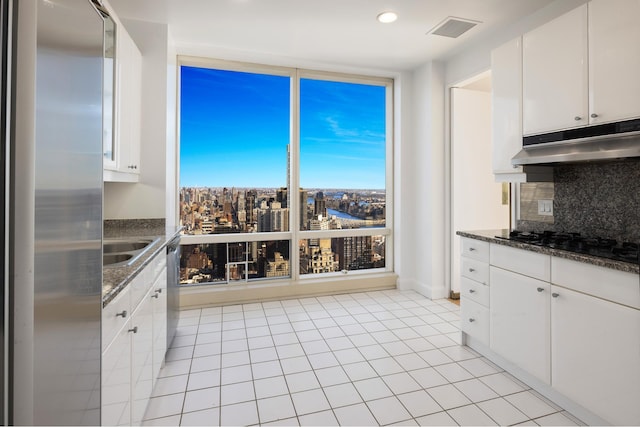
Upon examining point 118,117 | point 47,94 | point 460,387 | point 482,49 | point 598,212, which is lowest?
point 460,387

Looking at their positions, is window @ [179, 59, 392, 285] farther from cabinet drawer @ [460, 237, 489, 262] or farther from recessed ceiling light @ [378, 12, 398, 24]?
cabinet drawer @ [460, 237, 489, 262]

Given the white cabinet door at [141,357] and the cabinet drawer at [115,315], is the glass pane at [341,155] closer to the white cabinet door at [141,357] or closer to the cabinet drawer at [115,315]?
the white cabinet door at [141,357]

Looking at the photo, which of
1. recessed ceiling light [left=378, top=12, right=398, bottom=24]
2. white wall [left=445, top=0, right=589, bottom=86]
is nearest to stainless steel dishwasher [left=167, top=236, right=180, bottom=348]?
recessed ceiling light [left=378, top=12, right=398, bottom=24]

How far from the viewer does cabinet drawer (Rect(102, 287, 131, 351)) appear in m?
1.09

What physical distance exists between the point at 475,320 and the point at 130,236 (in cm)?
263

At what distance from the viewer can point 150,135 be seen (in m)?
3.02

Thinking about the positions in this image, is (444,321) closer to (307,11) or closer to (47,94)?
(307,11)

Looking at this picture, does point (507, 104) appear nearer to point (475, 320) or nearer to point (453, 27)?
point (453, 27)

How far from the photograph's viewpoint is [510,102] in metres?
2.46

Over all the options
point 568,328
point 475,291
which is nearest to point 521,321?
point 568,328

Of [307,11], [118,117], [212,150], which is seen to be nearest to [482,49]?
[307,11]

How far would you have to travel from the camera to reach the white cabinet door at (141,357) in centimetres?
149

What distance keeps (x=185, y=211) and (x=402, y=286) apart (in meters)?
2.74

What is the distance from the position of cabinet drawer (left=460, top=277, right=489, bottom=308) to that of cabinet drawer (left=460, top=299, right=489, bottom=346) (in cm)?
4
